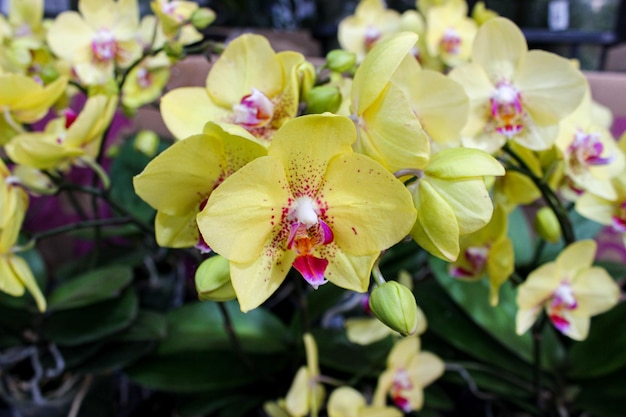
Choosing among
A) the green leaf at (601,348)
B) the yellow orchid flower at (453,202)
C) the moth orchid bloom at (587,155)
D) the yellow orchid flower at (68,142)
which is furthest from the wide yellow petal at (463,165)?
the green leaf at (601,348)

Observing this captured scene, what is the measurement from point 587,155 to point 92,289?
1.91 ft

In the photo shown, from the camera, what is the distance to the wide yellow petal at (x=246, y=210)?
0.31 m

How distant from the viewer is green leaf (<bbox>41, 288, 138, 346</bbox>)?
655 mm

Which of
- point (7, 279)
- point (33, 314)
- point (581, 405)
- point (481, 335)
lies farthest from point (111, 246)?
point (581, 405)

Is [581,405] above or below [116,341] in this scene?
below

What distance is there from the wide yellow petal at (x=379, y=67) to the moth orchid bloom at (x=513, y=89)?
164mm

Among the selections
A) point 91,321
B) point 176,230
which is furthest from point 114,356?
point 176,230

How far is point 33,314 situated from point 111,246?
0.21 meters

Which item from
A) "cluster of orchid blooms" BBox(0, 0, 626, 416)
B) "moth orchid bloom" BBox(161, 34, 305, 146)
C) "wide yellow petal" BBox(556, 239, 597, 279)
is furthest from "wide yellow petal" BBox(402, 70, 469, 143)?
"wide yellow petal" BBox(556, 239, 597, 279)

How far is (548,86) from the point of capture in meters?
0.49

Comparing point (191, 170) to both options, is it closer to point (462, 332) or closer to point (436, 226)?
point (436, 226)

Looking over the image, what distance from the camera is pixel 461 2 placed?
0.80 metres

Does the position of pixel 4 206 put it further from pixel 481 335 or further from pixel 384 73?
pixel 481 335

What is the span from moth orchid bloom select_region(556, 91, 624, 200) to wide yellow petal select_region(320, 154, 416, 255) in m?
0.28
